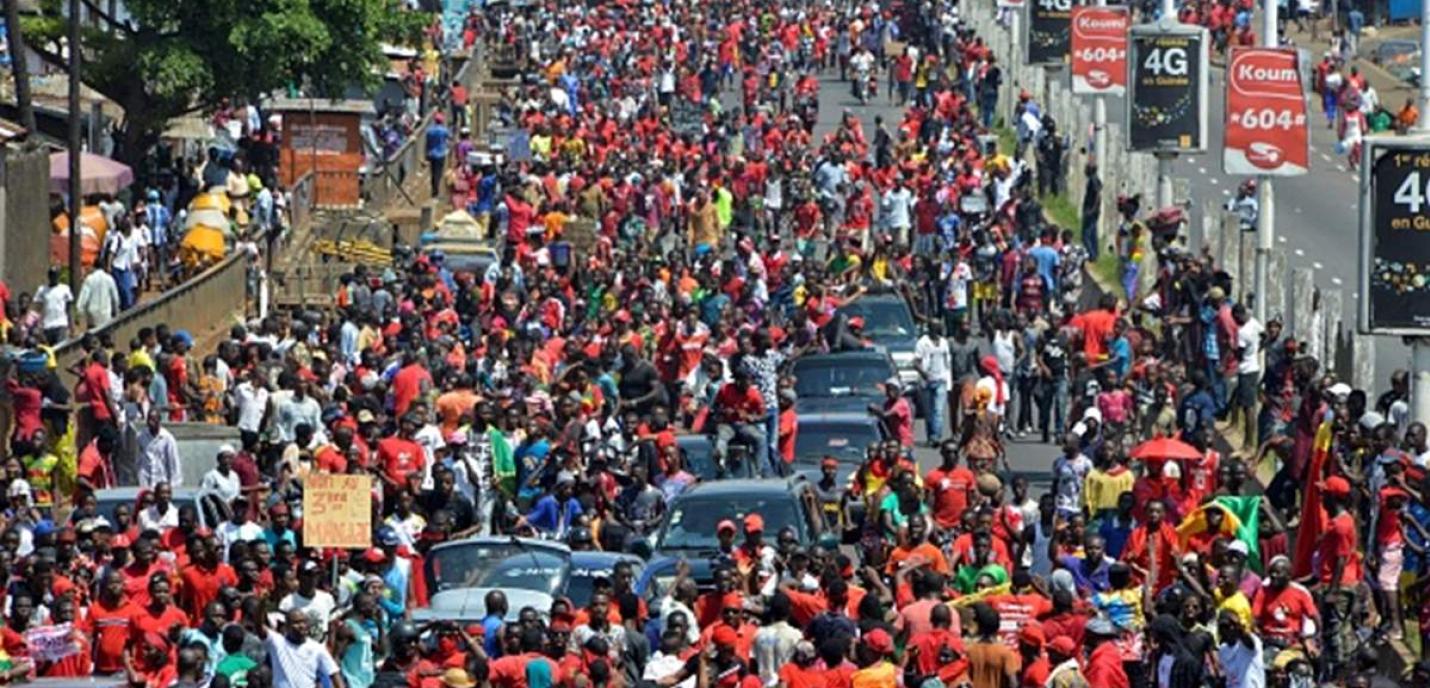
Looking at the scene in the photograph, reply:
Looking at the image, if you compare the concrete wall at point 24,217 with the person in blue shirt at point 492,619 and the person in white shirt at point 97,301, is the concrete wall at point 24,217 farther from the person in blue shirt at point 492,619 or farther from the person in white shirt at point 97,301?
the person in blue shirt at point 492,619

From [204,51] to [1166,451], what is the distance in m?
27.8

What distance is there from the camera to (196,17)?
55.0 metres

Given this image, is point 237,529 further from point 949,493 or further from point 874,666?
point 874,666

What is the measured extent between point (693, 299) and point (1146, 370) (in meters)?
9.14

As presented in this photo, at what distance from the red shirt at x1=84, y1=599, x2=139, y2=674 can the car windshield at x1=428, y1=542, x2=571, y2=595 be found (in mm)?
2545

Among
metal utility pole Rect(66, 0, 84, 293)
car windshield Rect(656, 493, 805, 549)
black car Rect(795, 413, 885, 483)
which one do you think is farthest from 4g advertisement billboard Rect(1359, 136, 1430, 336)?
metal utility pole Rect(66, 0, 84, 293)

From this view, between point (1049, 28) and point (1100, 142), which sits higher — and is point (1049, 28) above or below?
above

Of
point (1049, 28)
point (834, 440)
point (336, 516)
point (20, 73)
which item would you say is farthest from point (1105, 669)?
point (1049, 28)

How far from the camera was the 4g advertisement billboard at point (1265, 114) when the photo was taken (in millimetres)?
38531

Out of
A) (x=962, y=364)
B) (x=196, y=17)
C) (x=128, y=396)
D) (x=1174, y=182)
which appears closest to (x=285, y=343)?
(x=128, y=396)

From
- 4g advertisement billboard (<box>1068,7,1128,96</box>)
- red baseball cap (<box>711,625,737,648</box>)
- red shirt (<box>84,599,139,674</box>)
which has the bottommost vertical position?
red shirt (<box>84,599,139,674</box>)

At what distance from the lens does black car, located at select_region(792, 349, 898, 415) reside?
37375 mm

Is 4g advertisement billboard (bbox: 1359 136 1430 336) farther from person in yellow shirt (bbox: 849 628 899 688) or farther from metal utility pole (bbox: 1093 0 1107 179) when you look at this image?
metal utility pole (bbox: 1093 0 1107 179)

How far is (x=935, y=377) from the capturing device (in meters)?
38.4
